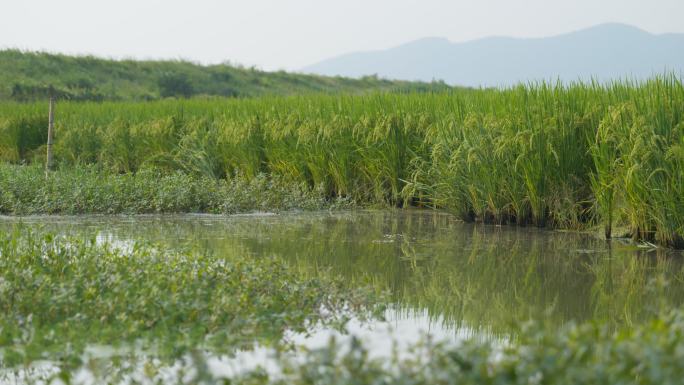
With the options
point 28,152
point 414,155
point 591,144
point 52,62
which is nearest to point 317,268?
point 591,144

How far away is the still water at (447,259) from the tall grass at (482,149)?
384 mm

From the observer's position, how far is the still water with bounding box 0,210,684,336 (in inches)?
274

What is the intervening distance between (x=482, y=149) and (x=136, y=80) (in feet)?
123

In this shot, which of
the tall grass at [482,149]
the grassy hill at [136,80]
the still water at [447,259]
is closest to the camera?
the still water at [447,259]

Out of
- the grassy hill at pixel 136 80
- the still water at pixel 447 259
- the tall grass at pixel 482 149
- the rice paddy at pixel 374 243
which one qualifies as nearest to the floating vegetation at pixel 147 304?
the rice paddy at pixel 374 243

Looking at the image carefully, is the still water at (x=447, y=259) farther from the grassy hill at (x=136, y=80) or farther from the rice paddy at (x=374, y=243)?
the grassy hill at (x=136, y=80)

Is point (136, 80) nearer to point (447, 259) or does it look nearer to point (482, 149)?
point (482, 149)

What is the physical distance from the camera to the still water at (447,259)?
697 cm

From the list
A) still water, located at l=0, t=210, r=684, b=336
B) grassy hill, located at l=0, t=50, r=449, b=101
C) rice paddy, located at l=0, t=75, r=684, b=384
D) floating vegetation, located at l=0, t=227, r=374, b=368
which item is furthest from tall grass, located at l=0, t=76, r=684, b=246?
grassy hill, located at l=0, t=50, r=449, b=101

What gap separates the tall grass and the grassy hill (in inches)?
943

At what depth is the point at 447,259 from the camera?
9.21 metres

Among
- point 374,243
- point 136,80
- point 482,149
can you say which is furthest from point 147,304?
point 136,80

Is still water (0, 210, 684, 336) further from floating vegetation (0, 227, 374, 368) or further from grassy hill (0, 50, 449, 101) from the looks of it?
grassy hill (0, 50, 449, 101)

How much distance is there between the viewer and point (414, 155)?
42.7 feet
